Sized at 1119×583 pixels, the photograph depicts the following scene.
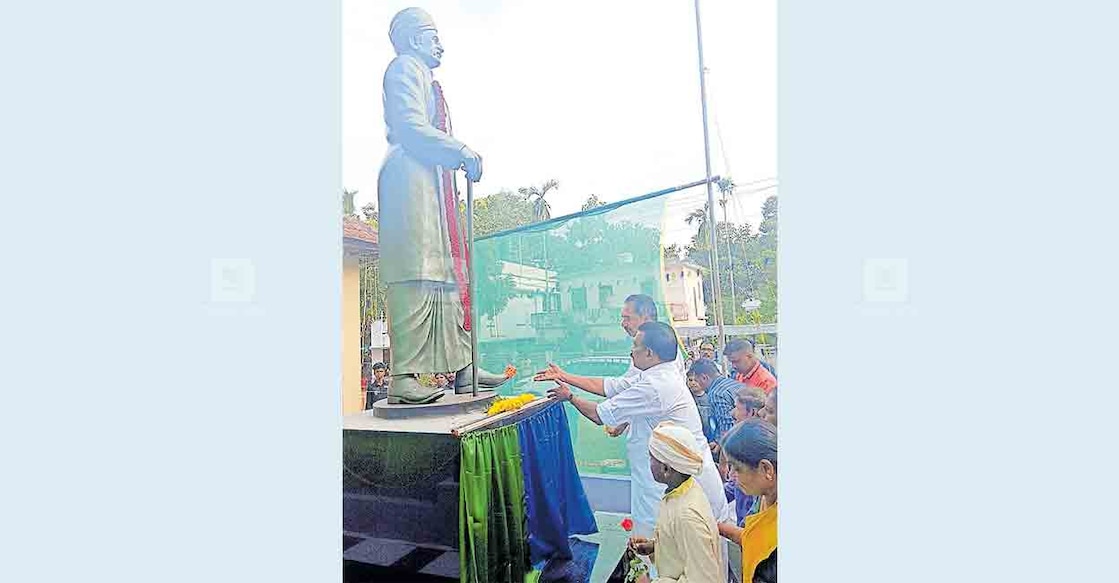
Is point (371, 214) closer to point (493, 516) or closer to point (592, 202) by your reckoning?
point (592, 202)

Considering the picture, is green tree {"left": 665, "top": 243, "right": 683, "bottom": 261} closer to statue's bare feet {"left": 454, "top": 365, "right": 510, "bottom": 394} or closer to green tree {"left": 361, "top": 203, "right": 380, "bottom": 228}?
statue's bare feet {"left": 454, "top": 365, "right": 510, "bottom": 394}

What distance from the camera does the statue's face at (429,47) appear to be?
263cm

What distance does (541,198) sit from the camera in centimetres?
253

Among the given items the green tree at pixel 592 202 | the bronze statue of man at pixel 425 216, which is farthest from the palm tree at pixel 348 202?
the green tree at pixel 592 202

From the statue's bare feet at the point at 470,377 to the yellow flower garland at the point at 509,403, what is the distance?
0.19 ft

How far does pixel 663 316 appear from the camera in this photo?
240 cm

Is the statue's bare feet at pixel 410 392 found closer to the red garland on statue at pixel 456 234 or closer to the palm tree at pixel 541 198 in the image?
the red garland on statue at pixel 456 234

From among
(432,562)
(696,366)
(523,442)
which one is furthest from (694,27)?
(432,562)

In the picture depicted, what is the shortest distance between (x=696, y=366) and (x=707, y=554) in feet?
1.79

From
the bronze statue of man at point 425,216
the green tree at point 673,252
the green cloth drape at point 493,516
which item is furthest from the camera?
the bronze statue of man at point 425,216

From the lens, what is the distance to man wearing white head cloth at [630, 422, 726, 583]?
2.31 meters

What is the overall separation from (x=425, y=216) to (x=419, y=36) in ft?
1.96

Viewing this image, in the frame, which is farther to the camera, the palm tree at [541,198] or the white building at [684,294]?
the palm tree at [541,198]

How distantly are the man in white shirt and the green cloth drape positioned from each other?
1.20 feet
